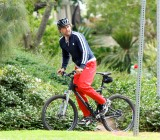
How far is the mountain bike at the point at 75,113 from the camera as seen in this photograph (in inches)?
426

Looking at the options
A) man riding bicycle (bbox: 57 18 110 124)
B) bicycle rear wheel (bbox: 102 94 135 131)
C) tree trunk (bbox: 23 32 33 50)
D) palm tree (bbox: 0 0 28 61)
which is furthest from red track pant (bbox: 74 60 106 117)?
tree trunk (bbox: 23 32 33 50)

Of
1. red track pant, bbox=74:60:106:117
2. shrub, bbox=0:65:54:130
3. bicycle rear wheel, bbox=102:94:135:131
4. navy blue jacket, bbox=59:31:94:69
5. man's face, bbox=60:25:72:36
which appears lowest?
bicycle rear wheel, bbox=102:94:135:131

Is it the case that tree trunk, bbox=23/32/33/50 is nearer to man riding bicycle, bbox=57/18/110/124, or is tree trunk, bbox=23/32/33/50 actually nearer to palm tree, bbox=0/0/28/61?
palm tree, bbox=0/0/28/61

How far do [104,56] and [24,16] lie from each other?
13.7 m

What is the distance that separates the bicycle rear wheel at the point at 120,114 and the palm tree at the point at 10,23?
2155 mm

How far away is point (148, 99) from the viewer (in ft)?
42.0

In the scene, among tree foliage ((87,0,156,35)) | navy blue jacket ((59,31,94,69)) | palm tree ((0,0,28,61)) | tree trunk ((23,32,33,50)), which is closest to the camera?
navy blue jacket ((59,31,94,69))

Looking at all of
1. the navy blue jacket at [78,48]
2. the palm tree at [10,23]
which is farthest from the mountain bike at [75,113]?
the palm tree at [10,23]

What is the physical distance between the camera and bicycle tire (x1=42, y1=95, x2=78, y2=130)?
10838 mm

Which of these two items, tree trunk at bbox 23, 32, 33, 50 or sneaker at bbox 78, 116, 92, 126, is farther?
tree trunk at bbox 23, 32, 33, 50

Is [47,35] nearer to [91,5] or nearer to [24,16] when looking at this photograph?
[91,5]

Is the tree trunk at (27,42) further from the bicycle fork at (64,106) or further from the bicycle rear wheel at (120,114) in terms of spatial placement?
the bicycle fork at (64,106)

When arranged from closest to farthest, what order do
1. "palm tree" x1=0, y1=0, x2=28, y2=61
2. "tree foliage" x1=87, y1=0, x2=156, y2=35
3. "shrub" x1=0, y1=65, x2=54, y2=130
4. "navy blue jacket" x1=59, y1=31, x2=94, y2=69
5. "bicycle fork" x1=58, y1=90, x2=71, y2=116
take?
"navy blue jacket" x1=59, y1=31, x2=94, y2=69
"bicycle fork" x1=58, y1=90, x2=71, y2=116
"shrub" x1=0, y1=65, x2=54, y2=130
"palm tree" x1=0, y1=0, x2=28, y2=61
"tree foliage" x1=87, y1=0, x2=156, y2=35

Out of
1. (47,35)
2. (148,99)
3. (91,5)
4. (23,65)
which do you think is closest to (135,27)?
(91,5)
